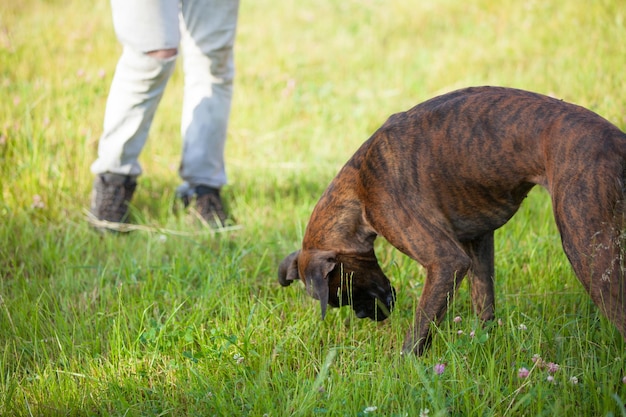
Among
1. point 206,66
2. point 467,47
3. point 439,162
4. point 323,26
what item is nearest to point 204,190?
point 206,66

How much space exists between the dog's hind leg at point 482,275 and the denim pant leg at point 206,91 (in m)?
2.17

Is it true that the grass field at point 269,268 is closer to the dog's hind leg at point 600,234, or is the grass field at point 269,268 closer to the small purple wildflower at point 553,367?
the small purple wildflower at point 553,367

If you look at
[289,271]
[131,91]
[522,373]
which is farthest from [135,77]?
[522,373]

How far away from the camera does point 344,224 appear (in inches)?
140

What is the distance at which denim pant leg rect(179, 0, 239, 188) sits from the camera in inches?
192

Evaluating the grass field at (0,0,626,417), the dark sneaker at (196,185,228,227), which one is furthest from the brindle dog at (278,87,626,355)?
the dark sneaker at (196,185,228,227)

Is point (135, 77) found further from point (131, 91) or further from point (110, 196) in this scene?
point (110, 196)

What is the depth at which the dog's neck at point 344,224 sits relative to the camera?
11.6 ft

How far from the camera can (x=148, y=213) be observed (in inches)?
208

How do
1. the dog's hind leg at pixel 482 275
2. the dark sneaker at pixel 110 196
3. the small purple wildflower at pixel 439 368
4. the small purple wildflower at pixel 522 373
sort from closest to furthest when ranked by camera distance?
1. the small purple wildflower at pixel 522 373
2. the small purple wildflower at pixel 439 368
3. the dog's hind leg at pixel 482 275
4. the dark sneaker at pixel 110 196

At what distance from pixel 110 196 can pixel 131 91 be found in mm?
781

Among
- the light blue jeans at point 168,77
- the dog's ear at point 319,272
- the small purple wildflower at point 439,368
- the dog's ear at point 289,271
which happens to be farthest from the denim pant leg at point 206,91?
the small purple wildflower at point 439,368

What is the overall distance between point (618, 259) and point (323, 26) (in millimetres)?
7680

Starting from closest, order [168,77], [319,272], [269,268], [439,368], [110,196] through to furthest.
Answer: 1. [439,368]
2. [319,272]
3. [269,268]
4. [168,77]
5. [110,196]
